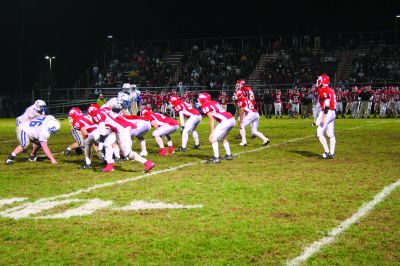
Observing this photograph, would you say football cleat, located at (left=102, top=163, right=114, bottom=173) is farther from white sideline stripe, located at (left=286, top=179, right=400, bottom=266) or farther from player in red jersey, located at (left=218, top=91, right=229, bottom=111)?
player in red jersey, located at (left=218, top=91, right=229, bottom=111)

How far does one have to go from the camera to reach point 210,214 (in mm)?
7094

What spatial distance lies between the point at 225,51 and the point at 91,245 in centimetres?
3781

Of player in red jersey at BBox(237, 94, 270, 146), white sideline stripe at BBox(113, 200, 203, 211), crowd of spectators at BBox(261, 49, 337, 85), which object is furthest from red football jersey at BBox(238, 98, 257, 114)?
crowd of spectators at BBox(261, 49, 337, 85)

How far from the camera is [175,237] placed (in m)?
6.07

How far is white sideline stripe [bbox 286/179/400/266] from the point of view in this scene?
5.29m

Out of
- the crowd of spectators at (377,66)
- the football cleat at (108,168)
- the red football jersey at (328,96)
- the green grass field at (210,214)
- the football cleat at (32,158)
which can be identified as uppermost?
the crowd of spectators at (377,66)

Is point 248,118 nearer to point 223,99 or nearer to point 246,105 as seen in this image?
point 246,105

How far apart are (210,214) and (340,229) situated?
5.42ft

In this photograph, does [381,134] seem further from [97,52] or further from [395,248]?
[97,52]

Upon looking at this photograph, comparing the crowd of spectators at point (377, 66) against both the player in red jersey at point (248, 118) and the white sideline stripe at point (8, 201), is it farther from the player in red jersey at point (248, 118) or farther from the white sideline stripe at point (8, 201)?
the white sideline stripe at point (8, 201)

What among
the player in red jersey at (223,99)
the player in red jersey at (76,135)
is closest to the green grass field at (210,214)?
the player in red jersey at (76,135)

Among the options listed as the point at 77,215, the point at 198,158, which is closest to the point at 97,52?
the point at 198,158

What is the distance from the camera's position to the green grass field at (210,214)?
5.48 meters

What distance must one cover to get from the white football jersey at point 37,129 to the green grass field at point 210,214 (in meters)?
0.62
